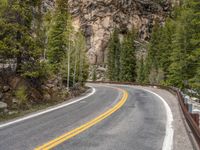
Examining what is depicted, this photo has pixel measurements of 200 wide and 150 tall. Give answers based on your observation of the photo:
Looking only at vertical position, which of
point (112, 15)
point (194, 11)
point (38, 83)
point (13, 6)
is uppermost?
point (112, 15)

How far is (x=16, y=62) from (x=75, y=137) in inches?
380

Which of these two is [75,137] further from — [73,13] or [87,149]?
[73,13]

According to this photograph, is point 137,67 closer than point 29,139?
No

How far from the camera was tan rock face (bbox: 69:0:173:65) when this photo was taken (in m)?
75.2

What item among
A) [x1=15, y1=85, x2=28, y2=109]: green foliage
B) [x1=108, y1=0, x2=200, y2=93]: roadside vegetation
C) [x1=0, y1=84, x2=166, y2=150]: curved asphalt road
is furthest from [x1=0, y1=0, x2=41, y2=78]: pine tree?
[x1=108, y1=0, x2=200, y2=93]: roadside vegetation

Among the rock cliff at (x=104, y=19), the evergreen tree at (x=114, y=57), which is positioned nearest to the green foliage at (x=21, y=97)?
the evergreen tree at (x=114, y=57)

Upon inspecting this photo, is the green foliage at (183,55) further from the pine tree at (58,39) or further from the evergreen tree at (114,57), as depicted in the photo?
the pine tree at (58,39)

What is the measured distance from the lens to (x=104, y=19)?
76125 mm

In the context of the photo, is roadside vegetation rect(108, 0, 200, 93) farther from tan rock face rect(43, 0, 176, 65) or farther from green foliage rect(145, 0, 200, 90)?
tan rock face rect(43, 0, 176, 65)

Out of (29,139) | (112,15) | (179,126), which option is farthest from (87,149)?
(112,15)

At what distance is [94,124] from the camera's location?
947cm

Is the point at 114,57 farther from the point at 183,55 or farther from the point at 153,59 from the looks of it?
the point at 183,55

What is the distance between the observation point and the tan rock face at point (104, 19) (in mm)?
75250

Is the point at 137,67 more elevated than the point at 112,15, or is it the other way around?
the point at 112,15
